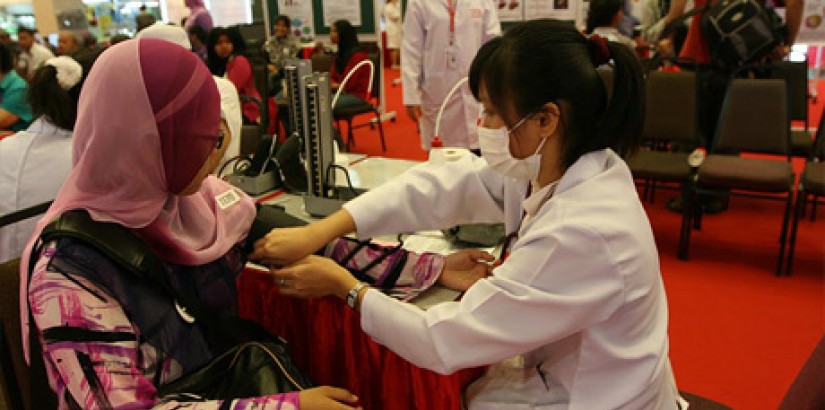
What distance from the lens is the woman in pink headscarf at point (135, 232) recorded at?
889mm

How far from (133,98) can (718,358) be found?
2.29 meters

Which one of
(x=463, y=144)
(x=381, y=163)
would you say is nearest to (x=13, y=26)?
(x=463, y=144)

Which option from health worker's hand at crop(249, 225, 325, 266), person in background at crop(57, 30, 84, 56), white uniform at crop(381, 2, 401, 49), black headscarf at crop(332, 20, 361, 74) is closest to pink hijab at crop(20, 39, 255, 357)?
health worker's hand at crop(249, 225, 325, 266)

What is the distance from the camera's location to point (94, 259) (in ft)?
3.07

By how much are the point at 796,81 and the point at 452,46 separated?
6.94 feet

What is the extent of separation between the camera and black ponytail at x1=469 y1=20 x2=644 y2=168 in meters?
0.99

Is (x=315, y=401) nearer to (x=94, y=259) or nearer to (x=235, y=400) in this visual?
(x=235, y=400)

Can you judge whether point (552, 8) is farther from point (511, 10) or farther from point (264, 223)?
point (264, 223)

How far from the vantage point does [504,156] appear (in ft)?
3.84

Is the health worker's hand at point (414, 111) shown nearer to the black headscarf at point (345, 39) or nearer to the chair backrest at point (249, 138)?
the chair backrest at point (249, 138)

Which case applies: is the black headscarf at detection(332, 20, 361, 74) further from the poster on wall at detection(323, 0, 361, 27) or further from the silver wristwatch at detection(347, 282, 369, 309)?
the silver wristwatch at detection(347, 282, 369, 309)

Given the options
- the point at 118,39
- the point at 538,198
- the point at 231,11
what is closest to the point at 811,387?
the point at 538,198

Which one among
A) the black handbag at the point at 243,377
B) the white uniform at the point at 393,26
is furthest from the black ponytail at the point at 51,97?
the white uniform at the point at 393,26

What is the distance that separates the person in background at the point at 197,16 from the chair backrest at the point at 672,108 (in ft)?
15.3
